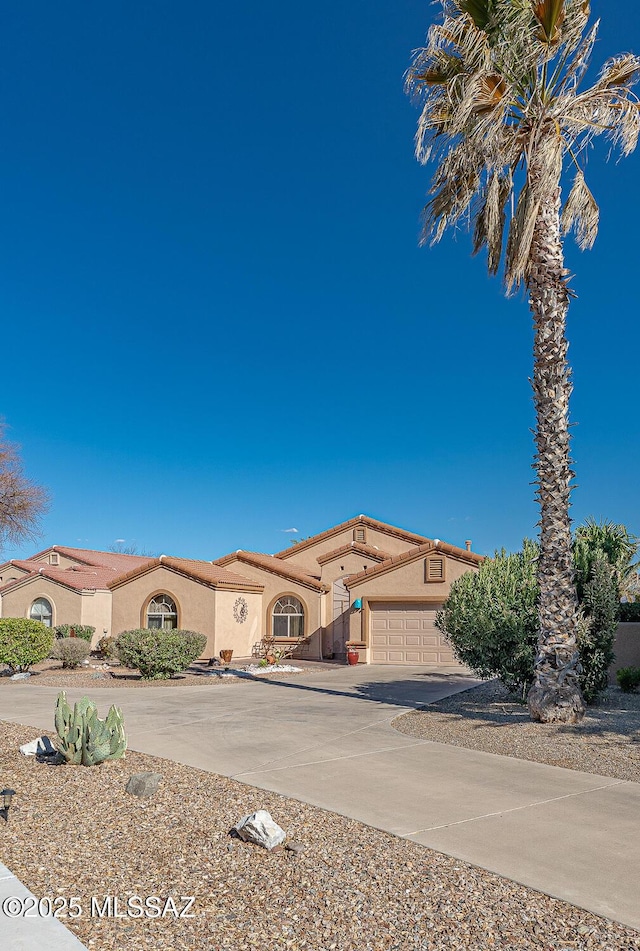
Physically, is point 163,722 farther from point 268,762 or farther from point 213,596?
point 213,596

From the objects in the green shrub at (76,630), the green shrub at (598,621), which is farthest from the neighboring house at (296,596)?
the green shrub at (598,621)

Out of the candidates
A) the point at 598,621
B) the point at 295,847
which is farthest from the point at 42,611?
the point at 295,847

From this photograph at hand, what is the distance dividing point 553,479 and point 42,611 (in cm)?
2588

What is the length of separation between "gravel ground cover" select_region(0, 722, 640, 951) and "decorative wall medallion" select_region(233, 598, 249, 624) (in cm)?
2090

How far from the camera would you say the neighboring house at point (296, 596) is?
25.9 metres

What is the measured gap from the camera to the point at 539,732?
1084 cm

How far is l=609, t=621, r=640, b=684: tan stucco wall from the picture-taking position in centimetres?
1972

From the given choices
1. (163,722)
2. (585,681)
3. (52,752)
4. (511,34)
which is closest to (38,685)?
(163,722)

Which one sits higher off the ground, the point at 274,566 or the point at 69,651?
the point at 274,566

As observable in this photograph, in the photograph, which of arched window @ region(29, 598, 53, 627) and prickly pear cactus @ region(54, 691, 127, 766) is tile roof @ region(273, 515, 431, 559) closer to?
arched window @ region(29, 598, 53, 627)

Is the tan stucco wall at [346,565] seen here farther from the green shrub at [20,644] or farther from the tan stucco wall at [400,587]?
the green shrub at [20,644]

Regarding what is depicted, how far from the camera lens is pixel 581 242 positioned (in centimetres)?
1357

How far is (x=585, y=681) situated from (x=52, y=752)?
926 cm

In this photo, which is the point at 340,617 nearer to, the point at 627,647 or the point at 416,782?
the point at 627,647
